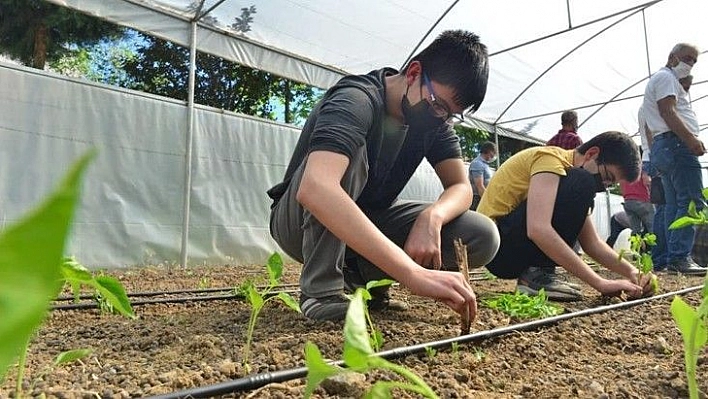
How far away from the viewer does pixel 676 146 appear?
330 centimetres

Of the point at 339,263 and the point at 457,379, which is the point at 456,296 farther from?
the point at 339,263

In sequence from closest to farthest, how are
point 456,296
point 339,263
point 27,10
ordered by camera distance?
point 456,296
point 339,263
point 27,10

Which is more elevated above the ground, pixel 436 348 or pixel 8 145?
pixel 8 145

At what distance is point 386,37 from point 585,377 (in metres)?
3.94

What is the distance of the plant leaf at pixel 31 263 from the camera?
6.0 inches

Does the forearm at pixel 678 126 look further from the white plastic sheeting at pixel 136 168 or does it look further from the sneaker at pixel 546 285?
the white plastic sheeting at pixel 136 168

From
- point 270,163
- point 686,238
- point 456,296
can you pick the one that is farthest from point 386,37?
point 456,296

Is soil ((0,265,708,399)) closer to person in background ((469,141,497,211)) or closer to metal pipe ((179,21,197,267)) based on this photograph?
metal pipe ((179,21,197,267))

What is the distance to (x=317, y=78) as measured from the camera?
4.47 meters

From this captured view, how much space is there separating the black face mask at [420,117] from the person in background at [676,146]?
2.31 meters

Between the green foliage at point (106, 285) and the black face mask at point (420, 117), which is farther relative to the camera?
the black face mask at point (420, 117)

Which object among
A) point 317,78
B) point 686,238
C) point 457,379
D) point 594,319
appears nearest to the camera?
point 457,379

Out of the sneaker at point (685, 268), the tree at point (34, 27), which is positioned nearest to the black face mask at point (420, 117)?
the sneaker at point (685, 268)

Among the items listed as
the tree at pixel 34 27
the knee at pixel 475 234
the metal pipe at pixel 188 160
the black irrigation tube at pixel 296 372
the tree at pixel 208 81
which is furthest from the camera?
the tree at pixel 208 81
